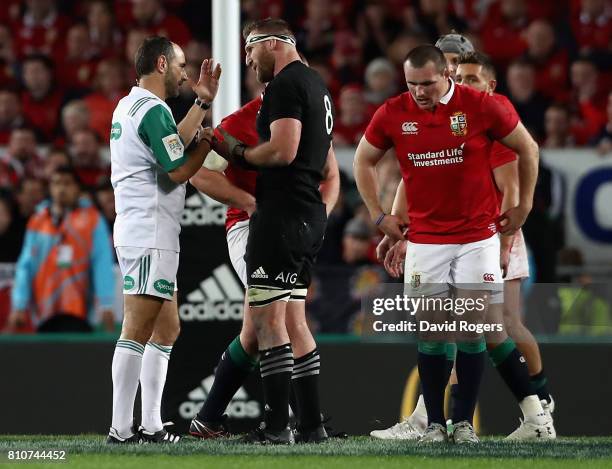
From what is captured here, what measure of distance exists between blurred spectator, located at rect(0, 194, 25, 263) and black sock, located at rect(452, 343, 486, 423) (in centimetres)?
508

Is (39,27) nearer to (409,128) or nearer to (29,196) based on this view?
(29,196)

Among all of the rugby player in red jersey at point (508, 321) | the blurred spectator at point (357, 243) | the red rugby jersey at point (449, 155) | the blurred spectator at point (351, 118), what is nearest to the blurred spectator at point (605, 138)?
the blurred spectator at point (351, 118)

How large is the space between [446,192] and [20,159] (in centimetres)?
607

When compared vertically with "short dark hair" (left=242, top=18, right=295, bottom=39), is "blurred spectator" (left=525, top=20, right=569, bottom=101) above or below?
above

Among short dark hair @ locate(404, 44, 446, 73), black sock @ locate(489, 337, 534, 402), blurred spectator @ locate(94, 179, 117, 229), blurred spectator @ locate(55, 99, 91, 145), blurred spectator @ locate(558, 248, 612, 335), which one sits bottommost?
black sock @ locate(489, 337, 534, 402)

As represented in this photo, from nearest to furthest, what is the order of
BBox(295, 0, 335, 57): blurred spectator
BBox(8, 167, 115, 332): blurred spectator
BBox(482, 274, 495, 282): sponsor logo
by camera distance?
1. BBox(482, 274, 495, 282): sponsor logo
2. BBox(8, 167, 115, 332): blurred spectator
3. BBox(295, 0, 335, 57): blurred spectator

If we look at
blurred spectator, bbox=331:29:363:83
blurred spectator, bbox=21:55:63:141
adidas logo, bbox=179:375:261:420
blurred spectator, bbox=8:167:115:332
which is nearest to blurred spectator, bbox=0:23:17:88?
blurred spectator, bbox=21:55:63:141

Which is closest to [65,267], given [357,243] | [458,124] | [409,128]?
[357,243]

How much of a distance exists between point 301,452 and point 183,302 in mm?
1847

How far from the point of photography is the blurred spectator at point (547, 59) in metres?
12.4

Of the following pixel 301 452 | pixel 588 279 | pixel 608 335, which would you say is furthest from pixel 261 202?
pixel 588 279

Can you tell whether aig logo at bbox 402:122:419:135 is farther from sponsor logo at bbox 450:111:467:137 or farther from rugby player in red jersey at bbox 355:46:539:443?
sponsor logo at bbox 450:111:467:137

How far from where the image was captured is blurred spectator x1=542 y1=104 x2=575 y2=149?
37.5 ft

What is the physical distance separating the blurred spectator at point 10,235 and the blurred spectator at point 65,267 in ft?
3.86
